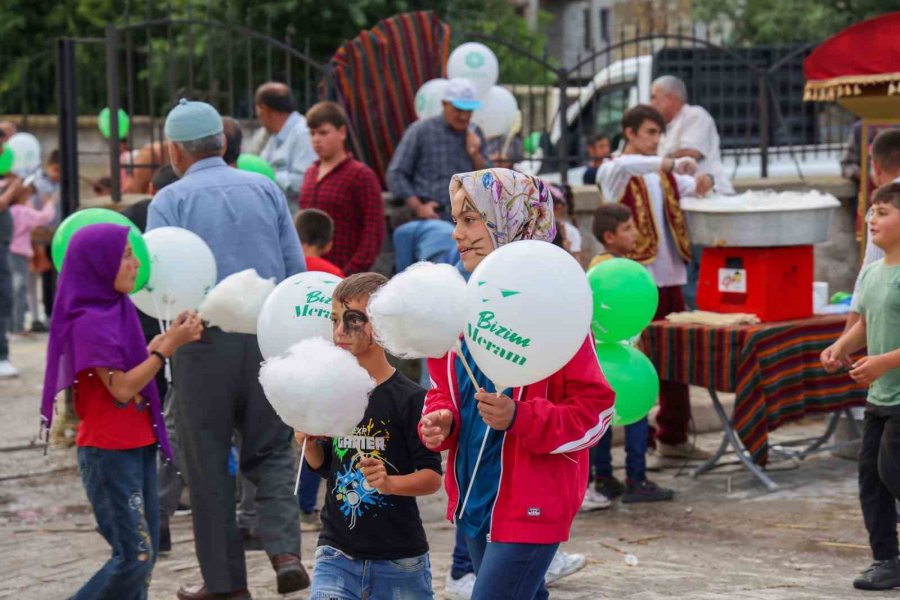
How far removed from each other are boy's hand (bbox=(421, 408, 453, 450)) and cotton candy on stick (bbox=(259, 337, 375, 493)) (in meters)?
0.19

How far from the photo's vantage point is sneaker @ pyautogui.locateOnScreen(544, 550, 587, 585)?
6.09 meters

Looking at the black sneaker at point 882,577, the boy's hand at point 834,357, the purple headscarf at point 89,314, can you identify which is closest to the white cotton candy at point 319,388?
the purple headscarf at point 89,314

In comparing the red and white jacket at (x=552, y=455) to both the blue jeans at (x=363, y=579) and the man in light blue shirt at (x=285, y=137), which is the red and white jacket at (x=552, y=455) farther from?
the man in light blue shirt at (x=285, y=137)

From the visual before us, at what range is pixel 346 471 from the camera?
4168 mm

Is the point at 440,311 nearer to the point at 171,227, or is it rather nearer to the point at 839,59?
the point at 171,227

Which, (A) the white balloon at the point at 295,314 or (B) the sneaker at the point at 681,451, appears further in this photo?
(B) the sneaker at the point at 681,451

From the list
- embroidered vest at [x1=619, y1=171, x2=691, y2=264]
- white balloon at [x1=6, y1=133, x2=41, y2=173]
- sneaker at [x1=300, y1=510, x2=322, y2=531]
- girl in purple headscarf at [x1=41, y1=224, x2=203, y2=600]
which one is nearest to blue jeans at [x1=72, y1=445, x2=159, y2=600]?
girl in purple headscarf at [x1=41, y1=224, x2=203, y2=600]

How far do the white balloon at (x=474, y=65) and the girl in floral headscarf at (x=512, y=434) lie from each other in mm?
6362

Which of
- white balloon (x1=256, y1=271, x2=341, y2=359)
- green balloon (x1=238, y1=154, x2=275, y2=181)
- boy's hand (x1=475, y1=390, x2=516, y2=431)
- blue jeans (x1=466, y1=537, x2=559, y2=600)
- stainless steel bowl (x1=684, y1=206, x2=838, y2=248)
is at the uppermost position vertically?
green balloon (x1=238, y1=154, x2=275, y2=181)

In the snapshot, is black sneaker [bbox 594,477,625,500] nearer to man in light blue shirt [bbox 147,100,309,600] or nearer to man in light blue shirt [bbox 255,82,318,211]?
man in light blue shirt [bbox 147,100,309,600]

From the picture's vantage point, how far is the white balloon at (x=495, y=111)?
1072cm

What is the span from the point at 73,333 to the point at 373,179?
3.32 m

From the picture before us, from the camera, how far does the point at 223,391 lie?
18.7ft

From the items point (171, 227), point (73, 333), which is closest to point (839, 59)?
point (171, 227)
